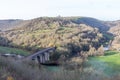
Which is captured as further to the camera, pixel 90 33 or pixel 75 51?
pixel 90 33

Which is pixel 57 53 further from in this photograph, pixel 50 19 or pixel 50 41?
pixel 50 19

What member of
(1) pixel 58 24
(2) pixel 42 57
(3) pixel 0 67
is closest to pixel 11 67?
(3) pixel 0 67

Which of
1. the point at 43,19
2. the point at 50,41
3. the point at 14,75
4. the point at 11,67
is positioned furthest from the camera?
the point at 43,19

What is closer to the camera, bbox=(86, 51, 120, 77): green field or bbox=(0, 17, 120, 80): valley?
bbox=(0, 17, 120, 80): valley

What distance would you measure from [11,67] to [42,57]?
3007 centimetres

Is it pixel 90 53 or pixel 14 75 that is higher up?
pixel 14 75

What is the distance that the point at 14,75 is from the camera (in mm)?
10055

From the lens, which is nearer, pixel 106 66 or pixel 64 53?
pixel 106 66

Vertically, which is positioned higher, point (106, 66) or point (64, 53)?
point (106, 66)

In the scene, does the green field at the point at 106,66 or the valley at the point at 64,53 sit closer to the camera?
the valley at the point at 64,53

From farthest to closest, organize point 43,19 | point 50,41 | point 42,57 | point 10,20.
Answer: point 10,20 < point 43,19 < point 50,41 < point 42,57

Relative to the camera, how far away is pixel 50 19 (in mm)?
89312

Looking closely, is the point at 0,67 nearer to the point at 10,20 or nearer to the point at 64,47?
the point at 64,47

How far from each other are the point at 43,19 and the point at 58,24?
782cm
